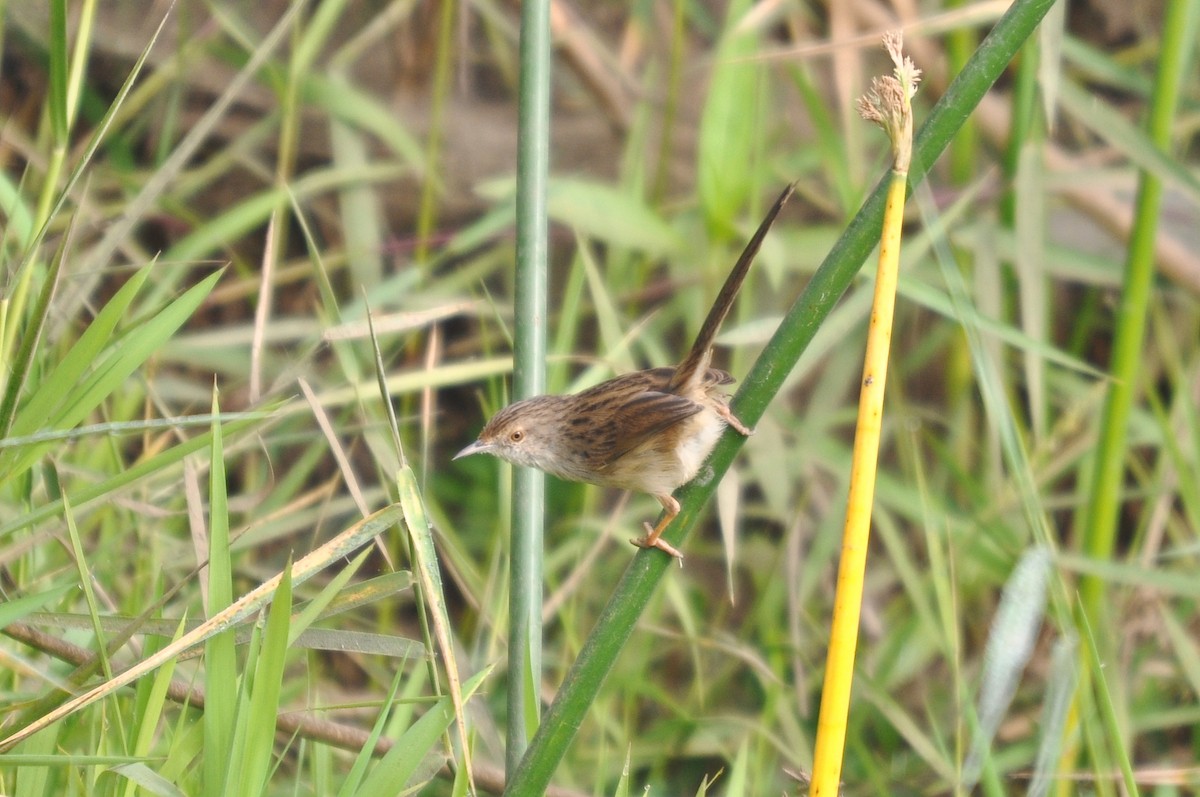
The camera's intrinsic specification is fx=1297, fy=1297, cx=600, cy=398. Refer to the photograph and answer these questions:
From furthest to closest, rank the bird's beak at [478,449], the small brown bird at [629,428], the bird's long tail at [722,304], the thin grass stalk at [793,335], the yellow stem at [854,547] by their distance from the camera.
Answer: the bird's beak at [478,449] < the small brown bird at [629,428] < the bird's long tail at [722,304] < the yellow stem at [854,547] < the thin grass stalk at [793,335]

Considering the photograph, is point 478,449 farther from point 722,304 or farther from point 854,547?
point 854,547

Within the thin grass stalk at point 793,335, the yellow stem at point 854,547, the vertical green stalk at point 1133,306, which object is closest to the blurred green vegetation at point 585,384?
the vertical green stalk at point 1133,306

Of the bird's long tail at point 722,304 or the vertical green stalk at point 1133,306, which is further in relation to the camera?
the vertical green stalk at point 1133,306

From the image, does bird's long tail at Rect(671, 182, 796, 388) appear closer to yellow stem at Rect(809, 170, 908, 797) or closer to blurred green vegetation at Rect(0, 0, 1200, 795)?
blurred green vegetation at Rect(0, 0, 1200, 795)

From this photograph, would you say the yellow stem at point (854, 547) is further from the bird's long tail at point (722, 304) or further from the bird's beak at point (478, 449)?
the bird's beak at point (478, 449)

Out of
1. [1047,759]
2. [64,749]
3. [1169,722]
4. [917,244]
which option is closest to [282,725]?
[64,749]

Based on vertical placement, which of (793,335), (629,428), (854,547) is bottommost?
(854,547)

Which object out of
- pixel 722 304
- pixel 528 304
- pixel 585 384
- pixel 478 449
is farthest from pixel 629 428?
pixel 528 304
